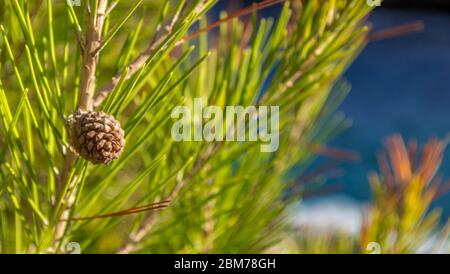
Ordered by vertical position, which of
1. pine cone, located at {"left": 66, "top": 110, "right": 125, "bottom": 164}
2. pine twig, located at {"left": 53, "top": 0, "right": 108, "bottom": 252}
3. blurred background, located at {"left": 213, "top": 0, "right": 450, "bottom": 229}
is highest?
blurred background, located at {"left": 213, "top": 0, "right": 450, "bottom": 229}

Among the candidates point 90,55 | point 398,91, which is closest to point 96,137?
point 90,55

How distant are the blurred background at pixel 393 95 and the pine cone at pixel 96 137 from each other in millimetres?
2465

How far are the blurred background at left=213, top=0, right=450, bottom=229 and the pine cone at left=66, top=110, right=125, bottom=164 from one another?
2.47 metres

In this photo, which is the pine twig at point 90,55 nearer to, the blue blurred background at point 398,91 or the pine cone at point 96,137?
the pine cone at point 96,137

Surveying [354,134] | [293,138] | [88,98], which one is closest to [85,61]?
[88,98]

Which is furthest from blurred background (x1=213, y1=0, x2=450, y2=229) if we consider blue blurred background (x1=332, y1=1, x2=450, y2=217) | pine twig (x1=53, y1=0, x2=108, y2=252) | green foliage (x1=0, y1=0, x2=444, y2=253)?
pine twig (x1=53, y1=0, x2=108, y2=252)

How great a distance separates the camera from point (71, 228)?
0.77 feet

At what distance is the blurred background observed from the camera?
2691 millimetres

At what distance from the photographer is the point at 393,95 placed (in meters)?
2.95

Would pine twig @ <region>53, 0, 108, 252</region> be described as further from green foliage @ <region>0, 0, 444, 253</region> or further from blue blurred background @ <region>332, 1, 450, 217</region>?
blue blurred background @ <region>332, 1, 450, 217</region>

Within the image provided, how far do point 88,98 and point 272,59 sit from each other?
4.1 inches

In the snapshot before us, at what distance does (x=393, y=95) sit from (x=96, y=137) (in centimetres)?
290

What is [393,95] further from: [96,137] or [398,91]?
[96,137]

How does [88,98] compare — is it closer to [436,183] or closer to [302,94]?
[302,94]
